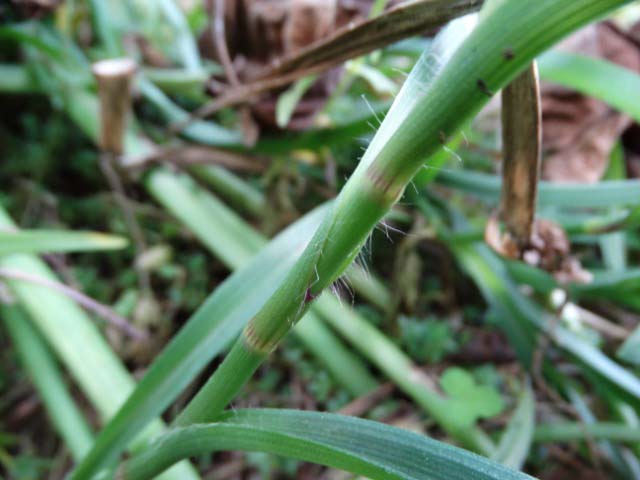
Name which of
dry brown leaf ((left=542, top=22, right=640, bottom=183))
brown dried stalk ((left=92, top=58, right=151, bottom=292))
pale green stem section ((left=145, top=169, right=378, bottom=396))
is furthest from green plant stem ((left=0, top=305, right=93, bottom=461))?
dry brown leaf ((left=542, top=22, right=640, bottom=183))

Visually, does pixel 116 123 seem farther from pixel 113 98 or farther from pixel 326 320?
pixel 326 320

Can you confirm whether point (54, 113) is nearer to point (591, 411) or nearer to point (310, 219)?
point (310, 219)

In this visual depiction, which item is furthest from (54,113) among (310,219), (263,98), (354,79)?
(310,219)

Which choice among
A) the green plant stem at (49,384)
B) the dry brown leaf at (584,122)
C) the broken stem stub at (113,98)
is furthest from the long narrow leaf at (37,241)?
the dry brown leaf at (584,122)

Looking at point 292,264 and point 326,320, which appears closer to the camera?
point 292,264

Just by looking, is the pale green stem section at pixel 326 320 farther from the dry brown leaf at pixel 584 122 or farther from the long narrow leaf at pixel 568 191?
the dry brown leaf at pixel 584 122

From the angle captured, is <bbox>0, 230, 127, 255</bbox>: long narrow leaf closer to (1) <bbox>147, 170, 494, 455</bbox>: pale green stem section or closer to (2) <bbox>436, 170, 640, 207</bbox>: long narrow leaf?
(1) <bbox>147, 170, 494, 455</bbox>: pale green stem section

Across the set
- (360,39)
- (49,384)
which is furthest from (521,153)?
(49,384)
